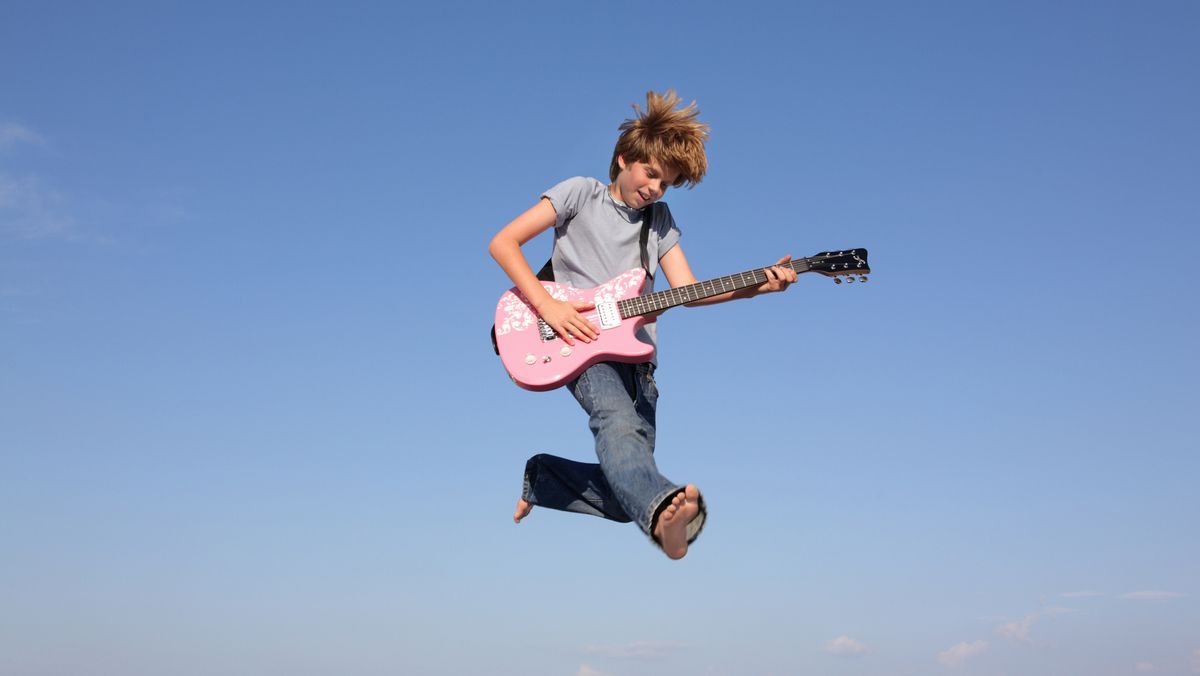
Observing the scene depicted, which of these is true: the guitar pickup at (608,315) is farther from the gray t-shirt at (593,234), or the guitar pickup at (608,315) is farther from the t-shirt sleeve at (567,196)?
the t-shirt sleeve at (567,196)

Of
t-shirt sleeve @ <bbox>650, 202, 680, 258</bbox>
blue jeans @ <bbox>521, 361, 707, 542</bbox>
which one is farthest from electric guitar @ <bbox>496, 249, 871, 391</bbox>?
t-shirt sleeve @ <bbox>650, 202, 680, 258</bbox>

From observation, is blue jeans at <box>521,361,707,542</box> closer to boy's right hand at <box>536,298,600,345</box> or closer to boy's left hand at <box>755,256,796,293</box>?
boy's right hand at <box>536,298,600,345</box>

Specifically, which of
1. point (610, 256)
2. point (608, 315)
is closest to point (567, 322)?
point (608, 315)

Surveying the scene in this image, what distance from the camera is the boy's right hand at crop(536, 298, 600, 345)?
5.80 metres

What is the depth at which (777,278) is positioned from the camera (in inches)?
243

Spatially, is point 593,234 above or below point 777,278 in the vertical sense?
above

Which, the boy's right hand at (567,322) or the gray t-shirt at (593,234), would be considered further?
the gray t-shirt at (593,234)

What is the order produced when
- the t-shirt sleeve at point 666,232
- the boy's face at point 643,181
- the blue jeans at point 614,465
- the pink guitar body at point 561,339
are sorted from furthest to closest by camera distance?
the t-shirt sleeve at point 666,232
the boy's face at point 643,181
the pink guitar body at point 561,339
the blue jeans at point 614,465

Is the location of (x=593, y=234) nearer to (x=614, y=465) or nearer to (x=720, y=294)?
(x=720, y=294)

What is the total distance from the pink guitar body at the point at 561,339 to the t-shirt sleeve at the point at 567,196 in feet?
1.39

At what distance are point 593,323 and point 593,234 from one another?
23.0 inches

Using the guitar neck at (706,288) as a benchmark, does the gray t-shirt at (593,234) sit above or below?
above

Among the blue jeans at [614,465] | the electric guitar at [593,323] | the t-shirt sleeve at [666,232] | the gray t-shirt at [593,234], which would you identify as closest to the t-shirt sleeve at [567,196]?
the gray t-shirt at [593,234]

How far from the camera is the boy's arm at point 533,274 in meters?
5.81
